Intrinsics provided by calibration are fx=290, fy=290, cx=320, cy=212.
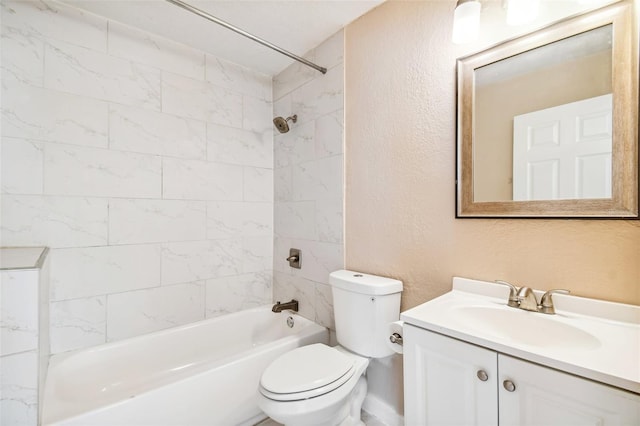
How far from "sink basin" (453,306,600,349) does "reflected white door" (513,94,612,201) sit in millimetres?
440

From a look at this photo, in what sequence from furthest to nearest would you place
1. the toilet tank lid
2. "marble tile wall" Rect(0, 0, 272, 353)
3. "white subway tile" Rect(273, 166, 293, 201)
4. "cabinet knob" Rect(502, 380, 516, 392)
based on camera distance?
"white subway tile" Rect(273, 166, 293, 201), "marble tile wall" Rect(0, 0, 272, 353), the toilet tank lid, "cabinet knob" Rect(502, 380, 516, 392)

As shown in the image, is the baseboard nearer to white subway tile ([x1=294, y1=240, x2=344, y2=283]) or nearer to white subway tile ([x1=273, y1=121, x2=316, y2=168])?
white subway tile ([x1=294, y1=240, x2=344, y2=283])

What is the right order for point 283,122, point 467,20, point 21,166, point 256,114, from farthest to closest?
point 256,114
point 283,122
point 21,166
point 467,20

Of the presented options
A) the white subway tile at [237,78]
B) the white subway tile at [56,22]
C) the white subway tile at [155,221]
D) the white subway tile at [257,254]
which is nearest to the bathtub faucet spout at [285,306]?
the white subway tile at [257,254]

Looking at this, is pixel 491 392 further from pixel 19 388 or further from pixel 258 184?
pixel 258 184

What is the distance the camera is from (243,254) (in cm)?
232

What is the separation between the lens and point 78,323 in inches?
65.7

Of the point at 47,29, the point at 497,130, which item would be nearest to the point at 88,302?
the point at 47,29

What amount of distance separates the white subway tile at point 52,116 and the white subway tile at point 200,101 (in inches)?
15.7

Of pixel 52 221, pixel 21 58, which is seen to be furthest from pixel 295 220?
pixel 21 58

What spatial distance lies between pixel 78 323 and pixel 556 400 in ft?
7.22

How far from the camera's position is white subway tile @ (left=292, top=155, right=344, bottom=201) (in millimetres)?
1910

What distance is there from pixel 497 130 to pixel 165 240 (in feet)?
6.60

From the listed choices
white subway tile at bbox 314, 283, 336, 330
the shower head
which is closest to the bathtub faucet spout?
white subway tile at bbox 314, 283, 336, 330
